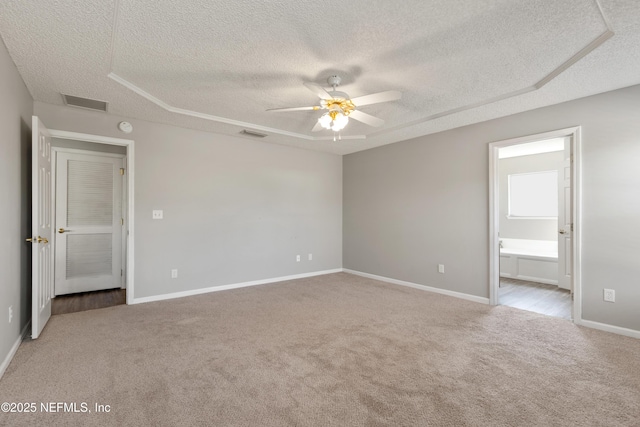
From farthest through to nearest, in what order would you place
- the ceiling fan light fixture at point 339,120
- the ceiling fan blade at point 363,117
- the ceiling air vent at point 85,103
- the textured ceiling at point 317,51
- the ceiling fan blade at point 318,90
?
the ceiling air vent at point 85,103
the ceiling fan blade at point 363,117
the ceiling fan light fixture at point 339,120
the ceiling fan blade at point 318,90
the textured ceiling at point 317,51

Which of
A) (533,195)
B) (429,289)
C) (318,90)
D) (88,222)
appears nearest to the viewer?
(318,90)

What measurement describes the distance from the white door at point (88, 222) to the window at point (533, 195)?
7.44 m

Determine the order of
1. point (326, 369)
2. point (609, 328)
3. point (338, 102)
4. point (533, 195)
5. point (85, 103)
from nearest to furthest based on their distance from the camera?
point (326, 369) → point (338, 102) → point (609, 328) → point (85, 103) → point (533, 195)

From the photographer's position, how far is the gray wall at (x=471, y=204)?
3.03m

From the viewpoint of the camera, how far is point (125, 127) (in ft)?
12.7

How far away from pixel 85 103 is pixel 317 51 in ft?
9.23

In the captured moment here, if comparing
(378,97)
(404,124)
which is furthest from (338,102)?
(404,124)

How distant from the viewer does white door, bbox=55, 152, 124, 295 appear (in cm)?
438

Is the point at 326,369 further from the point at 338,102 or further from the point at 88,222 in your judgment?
the point at 88,222

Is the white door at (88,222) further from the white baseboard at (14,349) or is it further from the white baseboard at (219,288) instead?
the white baseboard at (14,349)

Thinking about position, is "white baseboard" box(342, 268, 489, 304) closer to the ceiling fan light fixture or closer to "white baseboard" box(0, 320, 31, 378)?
the ceiling fan light fixture

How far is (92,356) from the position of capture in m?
2.48

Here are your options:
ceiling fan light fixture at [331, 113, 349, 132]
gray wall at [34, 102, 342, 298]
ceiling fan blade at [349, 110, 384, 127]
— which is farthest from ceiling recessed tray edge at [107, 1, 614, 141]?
ceiling fan light fixture at [331, 113, 349, 132]

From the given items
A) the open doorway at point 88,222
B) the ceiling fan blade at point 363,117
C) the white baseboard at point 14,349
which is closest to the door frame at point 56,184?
the open doorway at point 88,222
